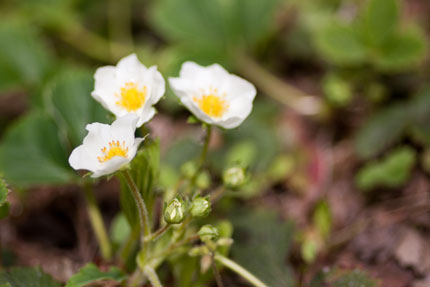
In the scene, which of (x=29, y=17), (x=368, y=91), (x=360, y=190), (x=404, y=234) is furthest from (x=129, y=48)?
(x=404, y=234)

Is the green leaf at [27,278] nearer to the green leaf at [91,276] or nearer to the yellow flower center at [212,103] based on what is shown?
the green leaf at [91,276]

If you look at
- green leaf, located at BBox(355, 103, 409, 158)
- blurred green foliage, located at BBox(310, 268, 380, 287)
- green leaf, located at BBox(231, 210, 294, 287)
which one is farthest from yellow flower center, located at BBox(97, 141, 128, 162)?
green leaf, located at BBox(355, 103, 409, 158)

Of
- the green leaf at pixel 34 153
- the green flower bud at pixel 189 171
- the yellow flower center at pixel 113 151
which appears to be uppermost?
the green leaf at pixel 34 153

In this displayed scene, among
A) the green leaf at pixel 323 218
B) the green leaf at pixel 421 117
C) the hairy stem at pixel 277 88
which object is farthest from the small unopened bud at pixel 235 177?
the hairy stem at pixel 277 88

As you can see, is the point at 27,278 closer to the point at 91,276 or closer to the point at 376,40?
the point at 91,276

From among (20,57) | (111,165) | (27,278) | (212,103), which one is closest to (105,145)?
(111,165)

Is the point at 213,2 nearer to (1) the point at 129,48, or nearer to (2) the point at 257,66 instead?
(2) the point at 257,66
